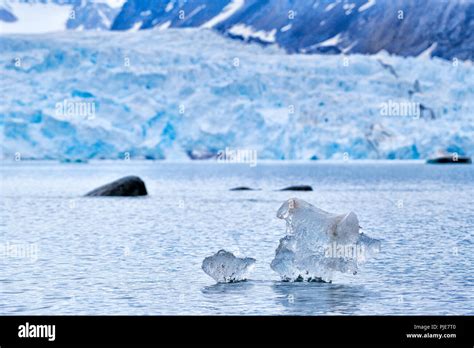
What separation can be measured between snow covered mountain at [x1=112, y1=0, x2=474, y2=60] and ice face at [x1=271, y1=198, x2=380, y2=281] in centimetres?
8411

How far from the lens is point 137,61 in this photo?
71000mm

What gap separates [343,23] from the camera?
107 m

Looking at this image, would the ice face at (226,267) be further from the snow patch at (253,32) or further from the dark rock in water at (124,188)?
the snow patch at (253,32)

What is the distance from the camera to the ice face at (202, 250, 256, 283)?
13.4 metres

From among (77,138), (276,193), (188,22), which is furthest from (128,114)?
(188,22)

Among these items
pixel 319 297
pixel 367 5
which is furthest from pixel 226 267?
pixel 367 5

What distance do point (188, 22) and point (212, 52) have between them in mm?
39147

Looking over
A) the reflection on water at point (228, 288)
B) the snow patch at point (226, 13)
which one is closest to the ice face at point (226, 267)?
the reflection on water at point (228, 288)

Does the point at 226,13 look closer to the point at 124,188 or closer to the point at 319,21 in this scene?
the point at 319,21

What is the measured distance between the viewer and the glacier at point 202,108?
215 feet

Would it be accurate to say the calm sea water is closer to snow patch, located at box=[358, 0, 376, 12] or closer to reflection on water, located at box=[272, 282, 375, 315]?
reflection on water, located at box=[272, 282, 375, 315]

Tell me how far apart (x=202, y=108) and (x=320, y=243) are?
180ft

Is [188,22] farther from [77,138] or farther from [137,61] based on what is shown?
[77,138]

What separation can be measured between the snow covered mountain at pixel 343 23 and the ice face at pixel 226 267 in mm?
83764
